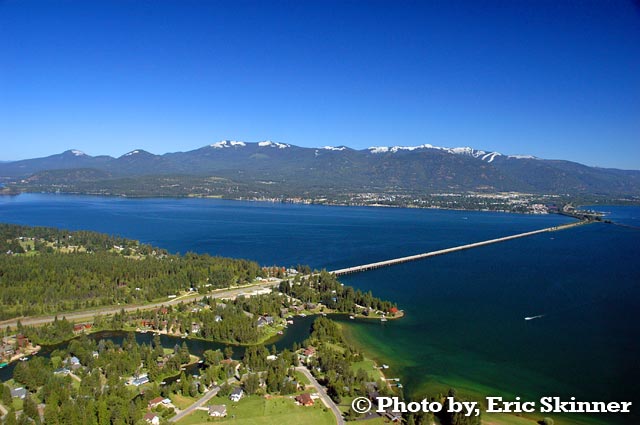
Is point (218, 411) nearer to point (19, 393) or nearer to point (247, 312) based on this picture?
point (19, 393)

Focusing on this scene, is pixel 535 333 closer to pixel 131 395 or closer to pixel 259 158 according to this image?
pixel 131 395

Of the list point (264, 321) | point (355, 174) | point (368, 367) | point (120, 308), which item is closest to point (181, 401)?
point (368, 367)

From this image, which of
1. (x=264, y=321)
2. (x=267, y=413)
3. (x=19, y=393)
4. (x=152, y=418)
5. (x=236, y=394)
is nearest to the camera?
(x=152, y=418)

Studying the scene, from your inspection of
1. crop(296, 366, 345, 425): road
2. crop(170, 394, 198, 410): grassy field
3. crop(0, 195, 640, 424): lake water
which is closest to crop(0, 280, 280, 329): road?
crop(0, 195, 640, 424): lake water

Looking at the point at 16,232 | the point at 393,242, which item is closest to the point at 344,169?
the point at 393,242

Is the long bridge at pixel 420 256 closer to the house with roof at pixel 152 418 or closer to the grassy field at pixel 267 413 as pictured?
the grassy field at pixel 267 413

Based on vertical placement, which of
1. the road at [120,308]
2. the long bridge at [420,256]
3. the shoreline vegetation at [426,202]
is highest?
the shoreline vegetation at [426,202]

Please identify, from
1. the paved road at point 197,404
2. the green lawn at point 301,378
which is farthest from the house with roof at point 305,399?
the paved road at point 197,404
